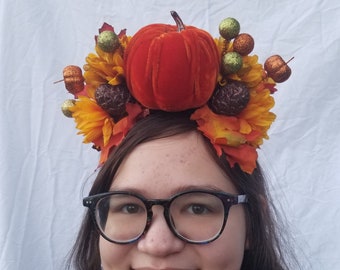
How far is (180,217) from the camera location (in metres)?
0.93

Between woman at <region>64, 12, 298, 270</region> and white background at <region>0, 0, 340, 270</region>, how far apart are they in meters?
0.35

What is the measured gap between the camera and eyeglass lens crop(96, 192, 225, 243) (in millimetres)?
919

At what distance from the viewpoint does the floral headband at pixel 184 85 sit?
93 cm

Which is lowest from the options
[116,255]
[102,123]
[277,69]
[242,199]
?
[116,255]

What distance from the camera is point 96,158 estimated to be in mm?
1474

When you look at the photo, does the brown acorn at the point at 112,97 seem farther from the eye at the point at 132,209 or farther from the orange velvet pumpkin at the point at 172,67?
the eye at the point at 132,209

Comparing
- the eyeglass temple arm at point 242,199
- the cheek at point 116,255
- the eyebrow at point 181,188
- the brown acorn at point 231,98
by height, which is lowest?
the cheek at point 116,255

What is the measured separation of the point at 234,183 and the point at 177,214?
0.44 feet

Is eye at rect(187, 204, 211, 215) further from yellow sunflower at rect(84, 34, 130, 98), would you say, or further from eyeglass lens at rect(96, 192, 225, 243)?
yellow sunflower at rect(84, 34, 130, 98)

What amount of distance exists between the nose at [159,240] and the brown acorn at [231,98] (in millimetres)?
210

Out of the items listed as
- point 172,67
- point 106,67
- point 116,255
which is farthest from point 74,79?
point 116,255

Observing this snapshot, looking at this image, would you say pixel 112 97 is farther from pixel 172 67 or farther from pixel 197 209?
pixel 197 209

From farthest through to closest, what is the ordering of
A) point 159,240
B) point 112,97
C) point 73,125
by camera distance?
point 73,125
point 112,97
point 159,240

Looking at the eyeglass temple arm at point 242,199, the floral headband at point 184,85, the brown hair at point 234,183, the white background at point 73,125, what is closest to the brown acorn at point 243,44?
Result: the floral headband at point 184,85
